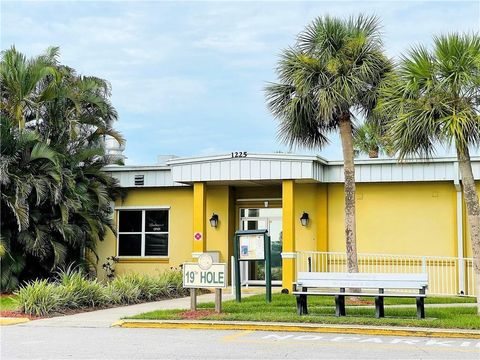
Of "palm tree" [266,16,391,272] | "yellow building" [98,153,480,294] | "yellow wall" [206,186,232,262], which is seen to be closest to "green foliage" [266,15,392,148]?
"palm tree" [266,16,391,272]

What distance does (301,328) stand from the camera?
12766 mm

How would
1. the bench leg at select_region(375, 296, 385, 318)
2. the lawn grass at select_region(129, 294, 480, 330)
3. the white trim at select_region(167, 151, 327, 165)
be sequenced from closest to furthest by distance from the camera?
1. the lawn grass at select_region(129, 294, 480, 330)
2. the bench leg at select_region(375, 296, 385, 318)
3. the white trim at select_region(167, 151, 327, 165)

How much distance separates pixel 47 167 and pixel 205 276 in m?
7.79

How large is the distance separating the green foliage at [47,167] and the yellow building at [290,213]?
1.69 metres

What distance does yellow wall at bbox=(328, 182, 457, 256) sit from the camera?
70.2ft

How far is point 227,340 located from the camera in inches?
456

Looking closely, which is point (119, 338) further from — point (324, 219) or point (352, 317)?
point (324, 219)

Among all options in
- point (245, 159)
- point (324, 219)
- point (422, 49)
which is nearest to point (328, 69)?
point (422, 49)

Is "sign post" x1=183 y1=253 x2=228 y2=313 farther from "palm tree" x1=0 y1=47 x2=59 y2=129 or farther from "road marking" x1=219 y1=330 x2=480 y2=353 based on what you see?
"palm tree" x1=0 y1=47 x2=59 y2=129

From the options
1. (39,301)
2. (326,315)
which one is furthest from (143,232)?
(326,315)

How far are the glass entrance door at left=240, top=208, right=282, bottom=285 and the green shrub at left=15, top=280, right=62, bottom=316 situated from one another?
838 centimetres

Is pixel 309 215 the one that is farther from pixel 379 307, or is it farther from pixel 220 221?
pixel 379 307

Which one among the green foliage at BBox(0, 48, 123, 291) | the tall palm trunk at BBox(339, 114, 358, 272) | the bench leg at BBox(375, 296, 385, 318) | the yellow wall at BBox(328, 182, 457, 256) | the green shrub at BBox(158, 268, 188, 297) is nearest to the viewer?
the bench leg at BBox(375, 296, 385, 318)

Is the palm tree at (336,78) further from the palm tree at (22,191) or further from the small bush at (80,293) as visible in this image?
the palm tree at (22,191)
